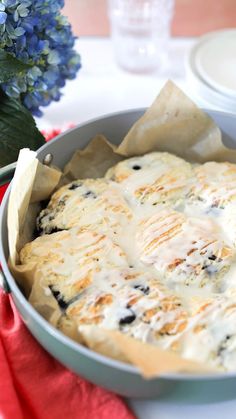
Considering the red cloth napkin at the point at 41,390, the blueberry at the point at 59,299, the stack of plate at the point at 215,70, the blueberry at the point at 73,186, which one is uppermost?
the stack of plate at the point at 215,70

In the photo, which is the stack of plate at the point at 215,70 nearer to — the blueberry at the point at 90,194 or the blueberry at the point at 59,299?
the blueberry at the point at 90,194

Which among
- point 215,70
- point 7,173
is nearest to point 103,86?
point 215,70

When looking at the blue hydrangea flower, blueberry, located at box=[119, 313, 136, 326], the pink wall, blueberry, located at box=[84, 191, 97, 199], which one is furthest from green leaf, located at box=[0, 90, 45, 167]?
the pink wall


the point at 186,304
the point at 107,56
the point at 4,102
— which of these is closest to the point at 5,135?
the point at 4,102

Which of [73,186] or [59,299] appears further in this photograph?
[73,186]

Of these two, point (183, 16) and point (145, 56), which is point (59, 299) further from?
point (183, 16)

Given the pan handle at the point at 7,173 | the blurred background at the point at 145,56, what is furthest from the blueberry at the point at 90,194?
the blurred background at the point at 145,56
